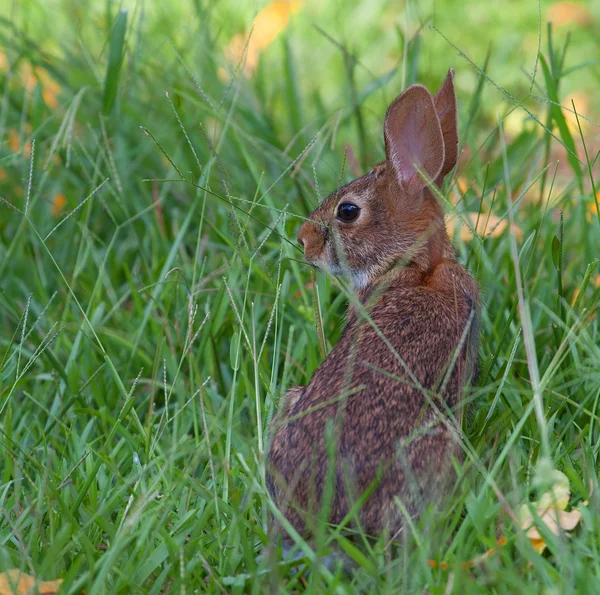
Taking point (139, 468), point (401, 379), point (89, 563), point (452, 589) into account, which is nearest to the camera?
point (452, 589)

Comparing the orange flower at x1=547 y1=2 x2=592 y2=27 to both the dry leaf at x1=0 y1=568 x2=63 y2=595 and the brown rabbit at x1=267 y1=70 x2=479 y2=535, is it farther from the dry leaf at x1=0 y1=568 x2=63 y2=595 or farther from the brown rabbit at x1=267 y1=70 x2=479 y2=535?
the dry leaf at x1=0 y1=568 x2=63 y2=595

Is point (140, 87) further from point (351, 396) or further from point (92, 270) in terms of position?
point (351, 396)

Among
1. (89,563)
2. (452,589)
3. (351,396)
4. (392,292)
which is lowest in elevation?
(89,563)

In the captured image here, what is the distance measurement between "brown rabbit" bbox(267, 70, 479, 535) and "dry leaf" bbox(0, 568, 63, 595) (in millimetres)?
663

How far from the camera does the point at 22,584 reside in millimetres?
2375

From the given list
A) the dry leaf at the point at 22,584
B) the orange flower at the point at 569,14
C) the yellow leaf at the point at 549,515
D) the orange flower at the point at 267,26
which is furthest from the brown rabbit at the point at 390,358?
the orange flower at the point at 569,14

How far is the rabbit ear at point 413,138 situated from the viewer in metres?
3.28

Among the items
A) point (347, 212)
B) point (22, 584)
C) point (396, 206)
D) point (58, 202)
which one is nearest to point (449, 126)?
point (396, 206)

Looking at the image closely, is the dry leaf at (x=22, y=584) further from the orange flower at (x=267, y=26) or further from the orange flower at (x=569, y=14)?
the orange flower at (x=569, y=14)

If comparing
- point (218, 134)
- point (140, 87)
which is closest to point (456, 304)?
point (218, 134)

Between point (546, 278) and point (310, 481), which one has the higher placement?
point (546, 278)

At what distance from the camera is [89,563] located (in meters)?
2.48

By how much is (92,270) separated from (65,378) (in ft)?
2.84

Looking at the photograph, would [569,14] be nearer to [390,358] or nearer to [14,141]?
[14,141]
